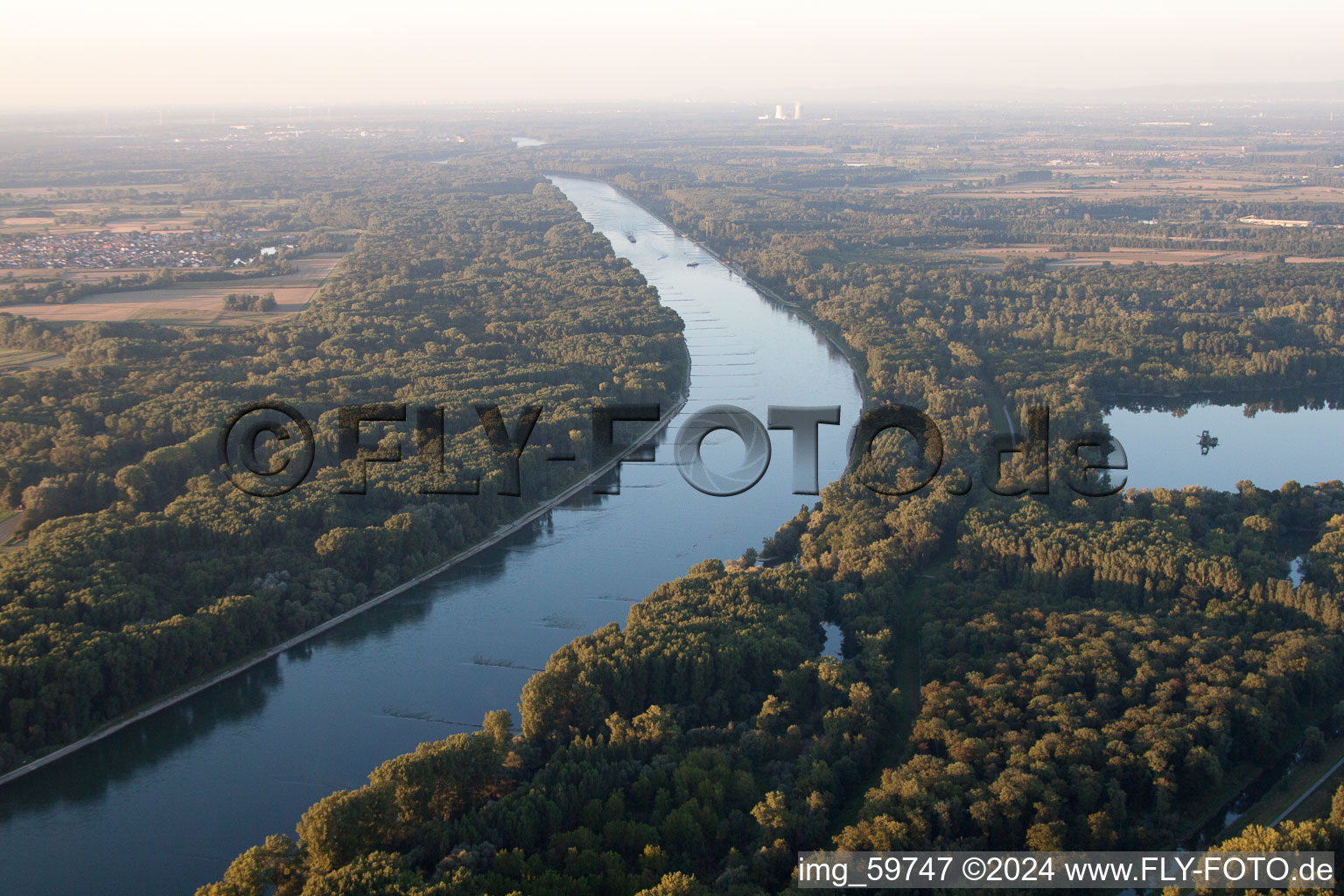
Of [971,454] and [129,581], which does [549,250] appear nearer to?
[971,454]

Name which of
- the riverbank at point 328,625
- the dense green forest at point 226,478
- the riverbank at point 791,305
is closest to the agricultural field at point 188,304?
the dense green forest at point 226,478

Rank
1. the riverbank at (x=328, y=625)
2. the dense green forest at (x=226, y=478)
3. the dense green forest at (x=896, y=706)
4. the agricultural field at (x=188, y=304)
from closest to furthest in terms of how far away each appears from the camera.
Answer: the dense green forest at (x=896, y=706) → the riverbank at (x=328, y=625) → the dense green forest at (x=226, y=478) → the agricultural field at (x=188, y=304)

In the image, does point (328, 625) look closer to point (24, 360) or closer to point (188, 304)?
point (24, 360)

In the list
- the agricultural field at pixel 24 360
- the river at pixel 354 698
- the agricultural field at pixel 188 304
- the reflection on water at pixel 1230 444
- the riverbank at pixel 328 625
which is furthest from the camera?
the agricultural field at pixel 188 304

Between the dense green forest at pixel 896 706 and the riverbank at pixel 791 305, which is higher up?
the riverbank at pixel 791 305

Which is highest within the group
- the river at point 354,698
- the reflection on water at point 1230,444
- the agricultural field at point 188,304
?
the agricultural field at point 188,304

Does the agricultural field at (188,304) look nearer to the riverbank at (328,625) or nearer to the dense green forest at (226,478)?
the dense green forest at (226,478)

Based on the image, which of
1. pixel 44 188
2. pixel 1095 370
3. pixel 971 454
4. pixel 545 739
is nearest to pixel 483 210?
pixel 44 188

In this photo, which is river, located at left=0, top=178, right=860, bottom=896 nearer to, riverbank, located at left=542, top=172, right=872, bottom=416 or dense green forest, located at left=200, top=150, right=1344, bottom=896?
dense green forest, located at left=200, top=150, right=1344, bottom=896
